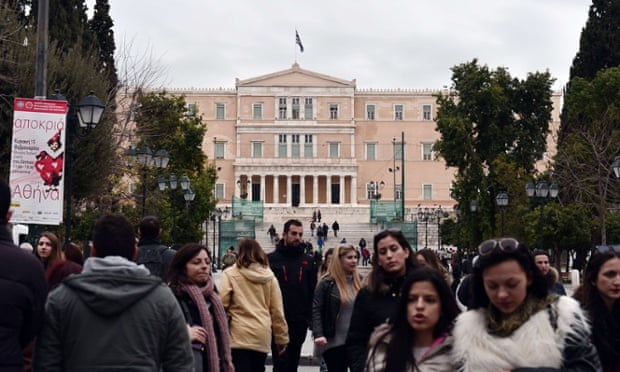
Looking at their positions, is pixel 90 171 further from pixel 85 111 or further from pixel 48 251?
pixel 48 251

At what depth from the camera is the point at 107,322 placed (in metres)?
4.06

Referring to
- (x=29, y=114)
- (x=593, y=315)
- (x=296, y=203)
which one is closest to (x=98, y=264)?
(x=593, y=315)

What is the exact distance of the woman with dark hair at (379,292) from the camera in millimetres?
4859

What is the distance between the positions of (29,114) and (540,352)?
8.08 m

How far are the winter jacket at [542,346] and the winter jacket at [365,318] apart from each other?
1247mm

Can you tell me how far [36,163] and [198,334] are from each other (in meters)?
5.41

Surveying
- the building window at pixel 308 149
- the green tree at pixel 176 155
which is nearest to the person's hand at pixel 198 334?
the green tree at pixel 176 155

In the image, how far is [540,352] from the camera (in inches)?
133

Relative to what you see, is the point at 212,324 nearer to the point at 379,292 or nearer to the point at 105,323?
the point at 379,292

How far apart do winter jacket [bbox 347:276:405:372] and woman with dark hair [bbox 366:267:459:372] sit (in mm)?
719

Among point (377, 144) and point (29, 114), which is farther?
point (377, 144)

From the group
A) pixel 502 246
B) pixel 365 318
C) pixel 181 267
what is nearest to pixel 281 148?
pixel 181 267

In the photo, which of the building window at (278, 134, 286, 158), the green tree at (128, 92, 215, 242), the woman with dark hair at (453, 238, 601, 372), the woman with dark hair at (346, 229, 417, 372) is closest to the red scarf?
the woman with dark hair at (346, 229, 417, 372)

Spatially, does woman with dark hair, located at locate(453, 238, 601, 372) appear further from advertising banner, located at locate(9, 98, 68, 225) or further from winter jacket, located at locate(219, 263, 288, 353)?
advertising banner, located at locate(9, 98, 68, 225)
